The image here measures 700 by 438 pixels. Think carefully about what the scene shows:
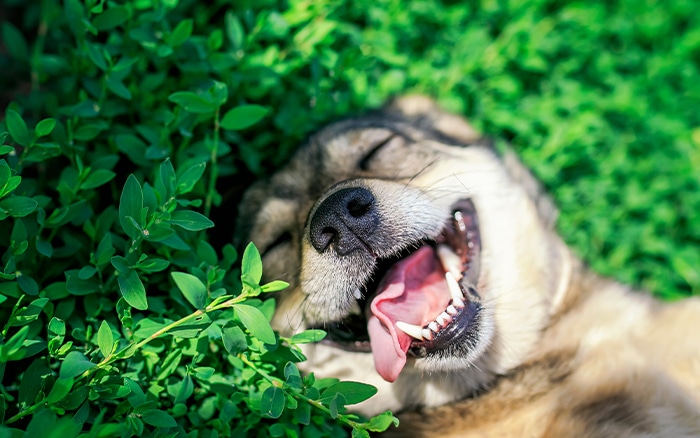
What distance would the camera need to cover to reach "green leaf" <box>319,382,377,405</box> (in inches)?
80.7

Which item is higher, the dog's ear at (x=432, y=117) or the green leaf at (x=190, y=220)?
the green leaf at (x=190, y=220)

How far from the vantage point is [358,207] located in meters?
2.66

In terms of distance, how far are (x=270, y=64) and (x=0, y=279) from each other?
1.67m

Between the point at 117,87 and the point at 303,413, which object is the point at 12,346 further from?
the point at 117,87

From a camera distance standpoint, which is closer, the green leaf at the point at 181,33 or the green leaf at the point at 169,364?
the green leaf at the point at 169,364

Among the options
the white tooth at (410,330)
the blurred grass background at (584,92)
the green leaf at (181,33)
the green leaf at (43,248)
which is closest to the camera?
the green leaf at (43,248)

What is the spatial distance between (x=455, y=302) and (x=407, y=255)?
43cm

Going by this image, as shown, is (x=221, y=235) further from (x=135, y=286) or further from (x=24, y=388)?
(x=24, y=388)

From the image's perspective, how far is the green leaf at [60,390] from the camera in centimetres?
185

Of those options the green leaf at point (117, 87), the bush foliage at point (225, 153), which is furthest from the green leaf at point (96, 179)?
the green leaf at point (117, 87)

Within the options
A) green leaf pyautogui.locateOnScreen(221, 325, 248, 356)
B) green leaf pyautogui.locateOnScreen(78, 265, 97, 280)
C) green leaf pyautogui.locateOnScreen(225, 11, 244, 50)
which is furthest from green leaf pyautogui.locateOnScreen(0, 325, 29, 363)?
green leaf pyautogui.locateOnScreen(225, 11, 244, 50)

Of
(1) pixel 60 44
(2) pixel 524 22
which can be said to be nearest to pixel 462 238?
(2) pixel 524 22

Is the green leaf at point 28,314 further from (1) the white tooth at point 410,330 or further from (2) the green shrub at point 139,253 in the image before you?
(1) the white tooth at point 410,330

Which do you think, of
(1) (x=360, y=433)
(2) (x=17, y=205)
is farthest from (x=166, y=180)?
(1) (x=360, y=433)
